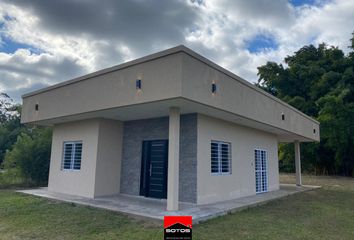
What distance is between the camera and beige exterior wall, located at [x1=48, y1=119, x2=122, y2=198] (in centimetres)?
936

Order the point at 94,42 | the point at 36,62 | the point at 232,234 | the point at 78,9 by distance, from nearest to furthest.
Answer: the point at 232,234 → the point at 78,9 → the point at 94,42 → the point at 36,62

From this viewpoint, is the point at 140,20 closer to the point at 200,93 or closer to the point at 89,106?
the point at 89,106

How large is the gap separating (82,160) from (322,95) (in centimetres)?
2196

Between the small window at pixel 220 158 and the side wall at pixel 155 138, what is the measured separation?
3.60 feet

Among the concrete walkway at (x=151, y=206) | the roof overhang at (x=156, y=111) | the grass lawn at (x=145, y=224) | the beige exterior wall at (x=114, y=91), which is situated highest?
the beige exterior wall at (x=114, y=91)

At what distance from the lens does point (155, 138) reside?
950cm

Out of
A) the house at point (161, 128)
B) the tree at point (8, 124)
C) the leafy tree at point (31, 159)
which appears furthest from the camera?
the tree at point (8, 124)

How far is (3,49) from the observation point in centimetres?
1121

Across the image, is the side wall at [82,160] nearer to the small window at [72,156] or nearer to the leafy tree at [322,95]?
the small window at [72,156]

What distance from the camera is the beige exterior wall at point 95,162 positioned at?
368 inches

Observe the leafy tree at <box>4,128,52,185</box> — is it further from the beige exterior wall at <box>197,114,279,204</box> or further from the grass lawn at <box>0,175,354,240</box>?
the beige exterior wall at <box>197,114,279,204</box>

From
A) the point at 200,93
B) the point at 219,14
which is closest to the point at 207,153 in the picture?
the point at 200,93

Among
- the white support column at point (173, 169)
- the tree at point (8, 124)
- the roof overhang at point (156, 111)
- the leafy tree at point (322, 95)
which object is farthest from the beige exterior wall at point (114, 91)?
the leafy tree at point (322, 95)

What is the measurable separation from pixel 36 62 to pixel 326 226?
47.2ft
